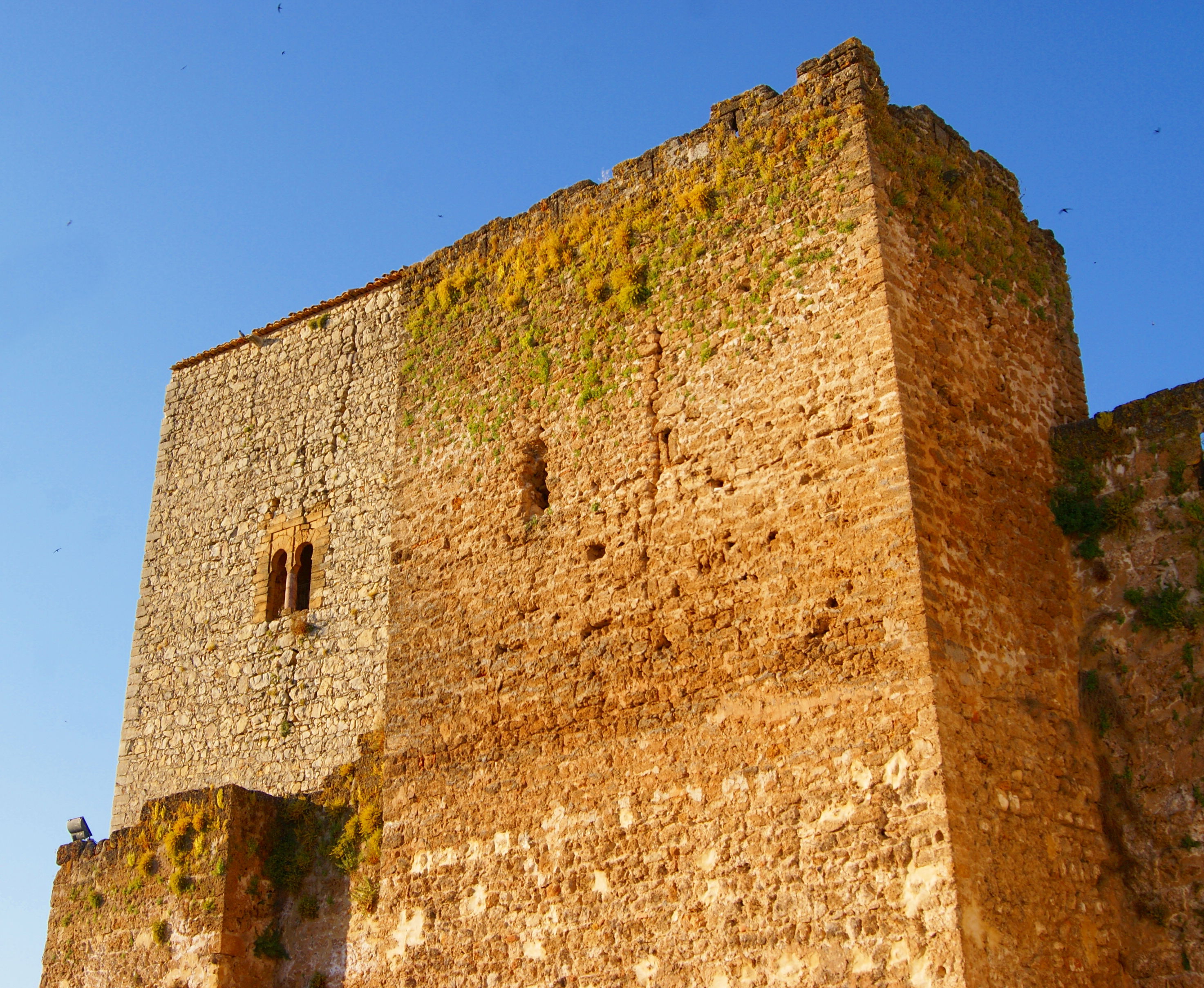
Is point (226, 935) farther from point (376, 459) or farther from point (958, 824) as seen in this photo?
point (958, 824)

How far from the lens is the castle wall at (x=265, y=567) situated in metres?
11.6

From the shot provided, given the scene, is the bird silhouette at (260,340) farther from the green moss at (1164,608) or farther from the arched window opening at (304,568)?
the green moss at (1164,608)

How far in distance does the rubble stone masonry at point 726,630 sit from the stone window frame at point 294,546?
31mm

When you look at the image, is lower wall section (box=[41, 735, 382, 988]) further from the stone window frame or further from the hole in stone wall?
the hole in stone wall

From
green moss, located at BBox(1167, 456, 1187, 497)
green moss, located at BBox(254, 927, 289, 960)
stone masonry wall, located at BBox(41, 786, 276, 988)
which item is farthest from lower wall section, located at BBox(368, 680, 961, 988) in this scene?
green moss, located at BBox(1167, 456, 1187, 497)

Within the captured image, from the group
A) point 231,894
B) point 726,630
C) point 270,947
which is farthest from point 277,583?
point 726,630

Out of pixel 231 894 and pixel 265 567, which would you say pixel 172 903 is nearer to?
pixel 231 894

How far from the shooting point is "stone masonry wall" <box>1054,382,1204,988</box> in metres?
8.37

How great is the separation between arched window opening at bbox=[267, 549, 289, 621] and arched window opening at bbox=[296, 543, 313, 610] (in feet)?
0.35

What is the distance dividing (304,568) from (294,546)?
0.74 feet

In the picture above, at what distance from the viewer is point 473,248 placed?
12.0 m

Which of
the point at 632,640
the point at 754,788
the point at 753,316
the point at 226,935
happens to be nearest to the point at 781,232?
the point at 753,316

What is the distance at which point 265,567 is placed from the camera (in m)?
12.5

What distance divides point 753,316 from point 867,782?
3.44 meters
